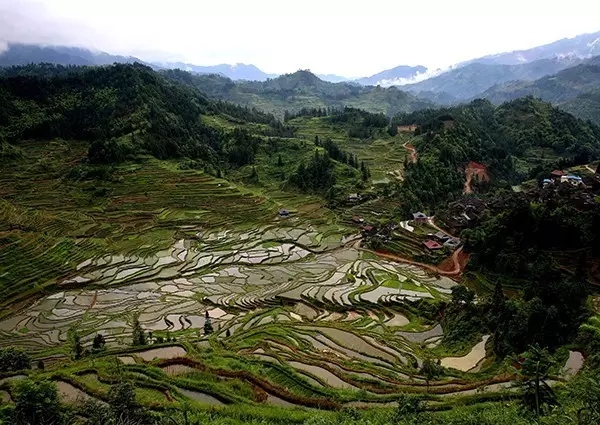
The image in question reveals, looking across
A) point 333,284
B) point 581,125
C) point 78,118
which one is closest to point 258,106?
point 78,118

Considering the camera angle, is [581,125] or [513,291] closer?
[513,291]

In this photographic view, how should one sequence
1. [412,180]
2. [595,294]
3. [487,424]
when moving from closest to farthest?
[487,424], [595,294], [412,180]

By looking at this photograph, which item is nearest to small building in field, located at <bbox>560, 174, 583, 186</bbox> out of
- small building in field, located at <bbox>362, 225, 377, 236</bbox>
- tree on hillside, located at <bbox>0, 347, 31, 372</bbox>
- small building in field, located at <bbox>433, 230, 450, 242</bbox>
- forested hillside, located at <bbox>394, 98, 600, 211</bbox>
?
small building in field, located at <bbox>433, 230, 450, 242</bbox>

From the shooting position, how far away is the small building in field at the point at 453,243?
111ft

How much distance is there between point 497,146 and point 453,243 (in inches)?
1699

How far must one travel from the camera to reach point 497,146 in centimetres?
7012

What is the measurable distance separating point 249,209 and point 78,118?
38099 mm

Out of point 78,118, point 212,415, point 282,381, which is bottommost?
point 282,381

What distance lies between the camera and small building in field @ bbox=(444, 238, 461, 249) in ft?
111

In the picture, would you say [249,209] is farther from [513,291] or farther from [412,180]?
[513,291]

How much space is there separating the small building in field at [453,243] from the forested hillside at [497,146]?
38.7 ft

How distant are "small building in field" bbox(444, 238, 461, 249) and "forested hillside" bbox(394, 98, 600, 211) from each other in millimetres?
11806

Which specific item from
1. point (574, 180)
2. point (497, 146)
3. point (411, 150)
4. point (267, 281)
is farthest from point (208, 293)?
point (497, 146)

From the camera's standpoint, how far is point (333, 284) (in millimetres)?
30625
